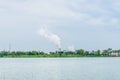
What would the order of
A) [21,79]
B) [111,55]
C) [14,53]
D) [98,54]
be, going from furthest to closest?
[111,55] → [98,54] → [14,53] → [21,79]

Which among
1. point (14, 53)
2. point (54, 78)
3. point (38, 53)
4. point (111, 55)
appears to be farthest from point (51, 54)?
point (54, 78)

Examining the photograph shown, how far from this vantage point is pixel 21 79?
1373 inches

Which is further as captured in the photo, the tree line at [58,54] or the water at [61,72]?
the tree line at [58,54]

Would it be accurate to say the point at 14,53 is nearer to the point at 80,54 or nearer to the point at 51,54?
the point at 51,54

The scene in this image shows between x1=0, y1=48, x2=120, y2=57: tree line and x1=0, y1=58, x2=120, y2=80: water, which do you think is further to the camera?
x1=0, y1=48, x2=120, y2=57: tree line

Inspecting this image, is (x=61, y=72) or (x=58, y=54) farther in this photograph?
(x=58, y=54)

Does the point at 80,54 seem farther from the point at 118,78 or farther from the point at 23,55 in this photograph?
the point at 118,78

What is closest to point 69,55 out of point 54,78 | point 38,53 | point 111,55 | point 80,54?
point 80,54

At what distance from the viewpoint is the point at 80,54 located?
171 metres

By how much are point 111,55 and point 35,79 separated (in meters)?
157

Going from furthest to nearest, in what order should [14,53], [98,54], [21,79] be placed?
1. [98,54]
2. [14,53]
3. [21,79]

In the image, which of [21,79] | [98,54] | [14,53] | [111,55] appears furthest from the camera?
[111,55]

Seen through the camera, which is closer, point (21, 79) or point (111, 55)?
point (21, 79)

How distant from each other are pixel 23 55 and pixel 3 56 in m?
11.1
